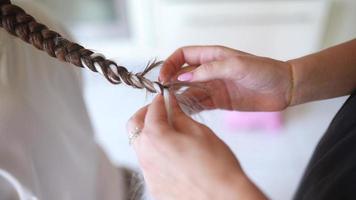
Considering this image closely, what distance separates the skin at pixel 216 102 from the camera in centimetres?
35

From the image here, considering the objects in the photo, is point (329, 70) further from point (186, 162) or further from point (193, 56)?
point (186, 162)

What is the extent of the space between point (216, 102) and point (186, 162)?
25 centimetres

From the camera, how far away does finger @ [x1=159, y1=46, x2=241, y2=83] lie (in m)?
0.52

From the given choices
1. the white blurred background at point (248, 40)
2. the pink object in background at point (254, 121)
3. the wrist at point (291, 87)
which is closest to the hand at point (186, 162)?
the wrist at point (291, 87)

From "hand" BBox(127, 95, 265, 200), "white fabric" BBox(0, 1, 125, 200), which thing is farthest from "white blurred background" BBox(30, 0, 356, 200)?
"hand" BBox(127, 95, 265, 200)

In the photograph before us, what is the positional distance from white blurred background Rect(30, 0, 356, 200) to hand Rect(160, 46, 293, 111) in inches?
20.3

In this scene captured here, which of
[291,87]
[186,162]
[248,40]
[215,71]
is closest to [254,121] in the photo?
[248,40]

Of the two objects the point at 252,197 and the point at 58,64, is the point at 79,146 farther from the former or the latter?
the point at 252,197

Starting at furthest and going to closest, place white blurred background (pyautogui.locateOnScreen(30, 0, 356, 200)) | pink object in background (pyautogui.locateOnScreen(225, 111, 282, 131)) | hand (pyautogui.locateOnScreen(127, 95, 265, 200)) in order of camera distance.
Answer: pink object in background (pyautogui.locateOnScreen(225, 111, 282, 131)) → white blurred background (pyautogui.locateOnScreen(30, 0, 356, 200)) → hand (pyautogui.locateOnScreen(127, 95, 265, 200))

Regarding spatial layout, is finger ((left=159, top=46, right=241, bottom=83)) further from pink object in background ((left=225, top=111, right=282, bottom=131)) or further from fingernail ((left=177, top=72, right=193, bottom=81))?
pink object in background ((left=225, top=111, right=282, bottom=131))

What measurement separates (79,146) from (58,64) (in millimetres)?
179

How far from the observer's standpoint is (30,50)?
0.51m

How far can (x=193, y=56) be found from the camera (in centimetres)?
→ 57

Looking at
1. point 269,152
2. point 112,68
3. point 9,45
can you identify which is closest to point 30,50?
point 9,45
